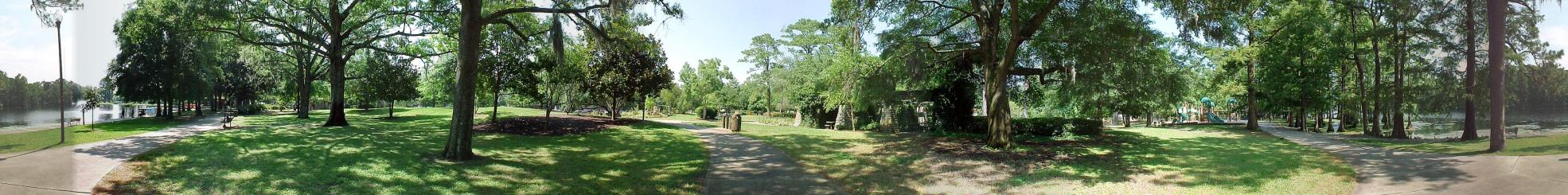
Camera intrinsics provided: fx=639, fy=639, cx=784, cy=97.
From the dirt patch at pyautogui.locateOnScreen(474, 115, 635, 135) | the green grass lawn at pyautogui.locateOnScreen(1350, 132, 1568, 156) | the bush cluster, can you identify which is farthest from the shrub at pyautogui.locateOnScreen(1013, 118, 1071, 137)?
the dirt patch at pyautogui.locateOnScreen(474, 115, 635, 135)

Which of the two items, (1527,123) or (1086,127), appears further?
(1086,127)

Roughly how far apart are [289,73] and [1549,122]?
5011 cm

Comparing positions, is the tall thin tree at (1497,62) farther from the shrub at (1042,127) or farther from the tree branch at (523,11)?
the tree branch at (523,11)

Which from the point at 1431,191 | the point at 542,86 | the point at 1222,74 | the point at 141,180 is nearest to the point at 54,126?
the point at 141,180

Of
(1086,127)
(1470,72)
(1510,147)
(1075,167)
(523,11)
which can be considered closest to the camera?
(1510,147)

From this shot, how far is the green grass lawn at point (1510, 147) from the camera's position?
247 inches

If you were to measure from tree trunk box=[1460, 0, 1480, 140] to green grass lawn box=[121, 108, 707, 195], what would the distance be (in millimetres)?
12821

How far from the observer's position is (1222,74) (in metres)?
24.3

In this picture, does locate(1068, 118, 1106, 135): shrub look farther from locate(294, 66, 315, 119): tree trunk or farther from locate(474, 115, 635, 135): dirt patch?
locate(294, 66, 315, 119): tree trunk

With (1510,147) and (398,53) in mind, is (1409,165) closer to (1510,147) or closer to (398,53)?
(1510,147)

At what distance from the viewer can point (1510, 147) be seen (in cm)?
755

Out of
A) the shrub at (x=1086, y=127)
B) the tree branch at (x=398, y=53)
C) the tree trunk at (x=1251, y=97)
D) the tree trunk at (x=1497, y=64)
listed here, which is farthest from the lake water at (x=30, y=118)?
the tree trunk at (x=1251, y=97)

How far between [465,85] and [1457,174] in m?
12.7

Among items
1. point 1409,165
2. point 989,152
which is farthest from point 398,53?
point 1409,165
